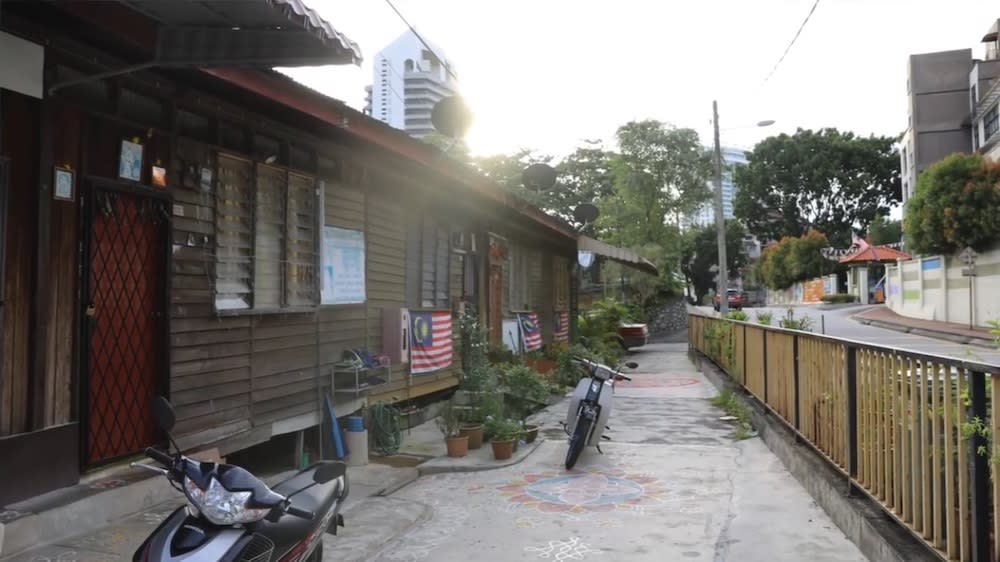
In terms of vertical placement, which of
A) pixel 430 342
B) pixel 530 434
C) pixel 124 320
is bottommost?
pixel 530 434

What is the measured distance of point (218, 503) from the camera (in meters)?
2.77

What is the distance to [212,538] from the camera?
2.79 metres

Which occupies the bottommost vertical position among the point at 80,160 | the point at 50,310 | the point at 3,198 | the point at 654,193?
the point at 50,310

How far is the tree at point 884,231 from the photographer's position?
5325 centimetres

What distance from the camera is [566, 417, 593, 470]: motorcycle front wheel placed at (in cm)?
712

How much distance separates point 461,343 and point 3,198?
7419 millimetres

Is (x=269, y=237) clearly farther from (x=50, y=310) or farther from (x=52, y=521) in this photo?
(x=52, y=521)

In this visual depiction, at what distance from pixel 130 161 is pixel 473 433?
4.46 metres

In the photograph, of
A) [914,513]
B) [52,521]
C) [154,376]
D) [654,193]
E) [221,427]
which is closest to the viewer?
[914,513]

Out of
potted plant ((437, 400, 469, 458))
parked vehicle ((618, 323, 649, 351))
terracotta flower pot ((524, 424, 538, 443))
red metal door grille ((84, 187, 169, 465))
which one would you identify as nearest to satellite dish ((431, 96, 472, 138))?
potted plant ((437, 400, 469, 458))

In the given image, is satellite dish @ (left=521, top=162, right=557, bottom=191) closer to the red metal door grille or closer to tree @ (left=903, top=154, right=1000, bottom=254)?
the red metal door grille

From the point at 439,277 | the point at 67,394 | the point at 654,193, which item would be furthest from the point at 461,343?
the point at 654,193

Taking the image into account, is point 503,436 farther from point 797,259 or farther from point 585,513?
point 797,259

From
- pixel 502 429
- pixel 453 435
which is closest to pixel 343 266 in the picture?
pixel 453 435
